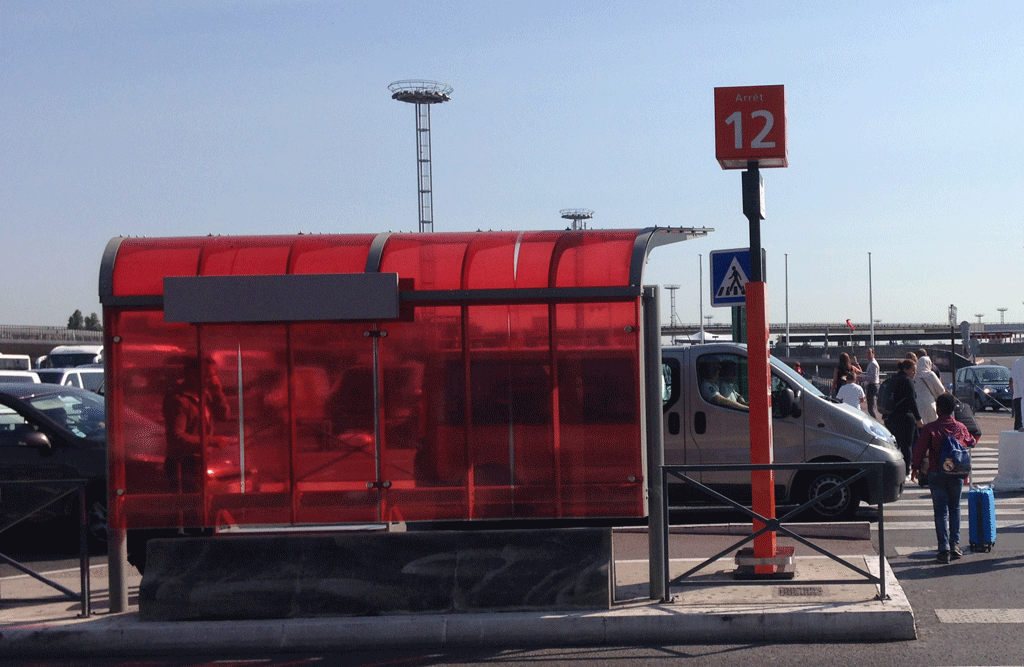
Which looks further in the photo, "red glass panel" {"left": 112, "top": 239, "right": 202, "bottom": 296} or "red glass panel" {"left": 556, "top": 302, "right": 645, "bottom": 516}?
"red glass panel" {"left": 112, "top": 239, "right": 202, "bottom": 296}

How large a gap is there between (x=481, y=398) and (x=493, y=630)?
5.12 ft

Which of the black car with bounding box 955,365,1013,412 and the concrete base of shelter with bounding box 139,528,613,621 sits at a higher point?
the concrete base of shelter with bounding box 139,528,613,621

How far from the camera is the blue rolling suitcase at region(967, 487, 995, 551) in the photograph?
1009cm

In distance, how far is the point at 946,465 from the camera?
380 inches

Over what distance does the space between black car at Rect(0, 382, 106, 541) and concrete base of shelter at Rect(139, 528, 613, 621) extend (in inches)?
152

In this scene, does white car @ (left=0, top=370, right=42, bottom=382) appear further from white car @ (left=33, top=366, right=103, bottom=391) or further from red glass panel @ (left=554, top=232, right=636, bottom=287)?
red glass panel @ (left=554, top=232, right=636, bottom=287)

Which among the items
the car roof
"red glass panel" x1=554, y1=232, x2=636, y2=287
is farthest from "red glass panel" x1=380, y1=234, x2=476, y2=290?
the car roof

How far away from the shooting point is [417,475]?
7.97 m

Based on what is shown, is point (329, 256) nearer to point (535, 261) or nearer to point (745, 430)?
point (535, 261)

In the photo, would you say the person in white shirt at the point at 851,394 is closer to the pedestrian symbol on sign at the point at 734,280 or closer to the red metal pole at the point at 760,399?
the pedestrian symbol on sign at the point at 734,280

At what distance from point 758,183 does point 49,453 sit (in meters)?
7.38

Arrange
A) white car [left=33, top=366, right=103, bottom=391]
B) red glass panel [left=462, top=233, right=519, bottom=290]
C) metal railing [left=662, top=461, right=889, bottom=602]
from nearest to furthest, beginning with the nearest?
metal railing [left=662, top=461, right=889, bottom=602], red glass panel [left=462, top=233, right=519, bottom=290], white car [left=33, top=366, right=103, bottom=391]

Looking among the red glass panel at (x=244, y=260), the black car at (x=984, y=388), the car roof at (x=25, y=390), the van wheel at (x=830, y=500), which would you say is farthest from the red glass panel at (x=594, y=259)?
the black car at (x=984, y=388)

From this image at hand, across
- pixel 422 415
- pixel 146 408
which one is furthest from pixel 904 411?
pixel 146 408
